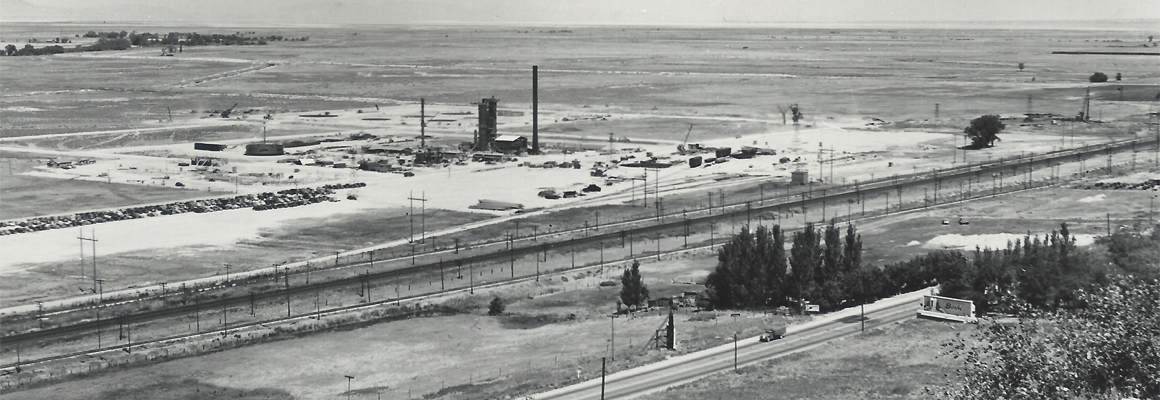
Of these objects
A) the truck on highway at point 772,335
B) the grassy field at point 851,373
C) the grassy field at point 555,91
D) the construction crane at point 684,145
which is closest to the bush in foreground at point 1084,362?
the grassy field at point 851,373

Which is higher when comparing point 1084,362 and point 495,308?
point 1084,362

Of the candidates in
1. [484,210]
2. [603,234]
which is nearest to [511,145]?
[484,210]

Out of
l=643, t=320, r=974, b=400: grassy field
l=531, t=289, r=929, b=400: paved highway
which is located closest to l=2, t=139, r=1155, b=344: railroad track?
l=531, t=289, r=929, b=400: paved highway

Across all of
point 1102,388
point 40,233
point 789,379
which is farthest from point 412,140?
point 1102,388

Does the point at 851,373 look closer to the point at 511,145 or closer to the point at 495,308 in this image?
the point at 495,308

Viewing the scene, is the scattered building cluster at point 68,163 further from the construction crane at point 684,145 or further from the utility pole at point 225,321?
the utility pole at point 225,321

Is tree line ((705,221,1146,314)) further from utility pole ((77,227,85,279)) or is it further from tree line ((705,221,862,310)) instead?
utility pole ((77,227,85,279))
